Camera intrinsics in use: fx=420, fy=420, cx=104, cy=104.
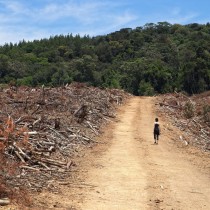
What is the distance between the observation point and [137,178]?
11.7 m

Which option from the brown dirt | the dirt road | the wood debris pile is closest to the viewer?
the brown dirt

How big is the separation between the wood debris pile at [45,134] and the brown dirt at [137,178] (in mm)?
640

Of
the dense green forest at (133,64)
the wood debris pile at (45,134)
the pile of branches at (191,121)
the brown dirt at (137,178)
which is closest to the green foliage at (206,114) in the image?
the pile of branches at (191,121)

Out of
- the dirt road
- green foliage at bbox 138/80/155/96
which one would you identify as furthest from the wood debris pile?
green foliage at bbox 138/80/155/96

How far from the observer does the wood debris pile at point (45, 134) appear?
1089 cm

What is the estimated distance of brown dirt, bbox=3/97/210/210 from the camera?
9.23 metres

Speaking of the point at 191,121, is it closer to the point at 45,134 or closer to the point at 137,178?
the point at 45,134

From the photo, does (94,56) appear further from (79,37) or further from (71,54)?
(79,37)

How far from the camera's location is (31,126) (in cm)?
1557

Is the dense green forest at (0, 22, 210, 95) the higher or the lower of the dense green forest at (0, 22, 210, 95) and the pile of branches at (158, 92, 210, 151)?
the higher

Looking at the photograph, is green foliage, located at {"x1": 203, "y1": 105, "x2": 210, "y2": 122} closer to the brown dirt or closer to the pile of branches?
the pile of branches

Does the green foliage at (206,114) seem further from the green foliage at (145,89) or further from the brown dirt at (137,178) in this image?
the green foliage at (145,89)

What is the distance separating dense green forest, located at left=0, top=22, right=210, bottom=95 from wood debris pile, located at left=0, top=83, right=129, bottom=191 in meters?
10.6

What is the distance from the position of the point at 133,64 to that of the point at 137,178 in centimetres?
6076
